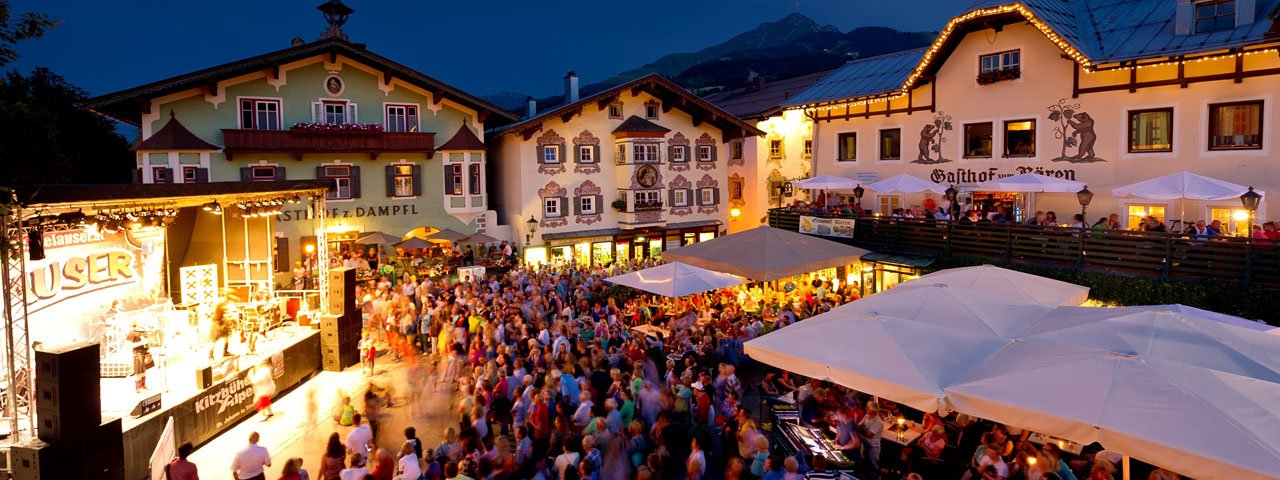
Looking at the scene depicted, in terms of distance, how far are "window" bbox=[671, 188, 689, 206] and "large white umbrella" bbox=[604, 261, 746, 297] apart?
15.2 metres

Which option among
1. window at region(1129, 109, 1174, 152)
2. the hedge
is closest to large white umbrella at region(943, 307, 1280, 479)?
the hedge

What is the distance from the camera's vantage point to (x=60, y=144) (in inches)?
1455

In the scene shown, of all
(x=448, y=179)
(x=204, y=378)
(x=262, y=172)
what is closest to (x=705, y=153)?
(x=448, y=179)

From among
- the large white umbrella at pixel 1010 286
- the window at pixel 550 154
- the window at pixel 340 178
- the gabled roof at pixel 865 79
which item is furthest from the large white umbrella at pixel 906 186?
Answer: the window at pixel 340 178

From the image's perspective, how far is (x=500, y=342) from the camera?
46.9ft

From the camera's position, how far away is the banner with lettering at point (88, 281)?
43.7 ft

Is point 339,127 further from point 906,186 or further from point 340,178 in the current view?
point 906,186

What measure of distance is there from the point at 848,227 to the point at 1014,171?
4917 millimetres

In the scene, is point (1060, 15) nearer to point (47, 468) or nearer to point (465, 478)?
point (465, 478)

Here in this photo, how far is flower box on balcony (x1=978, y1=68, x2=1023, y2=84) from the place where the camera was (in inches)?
829

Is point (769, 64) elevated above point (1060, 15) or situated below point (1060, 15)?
above

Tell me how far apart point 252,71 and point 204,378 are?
53.2 ft

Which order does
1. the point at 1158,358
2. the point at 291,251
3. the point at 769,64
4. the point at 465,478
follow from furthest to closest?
the point at 769,64
the point at 291,251
the point at 465,478
the point at 1158,358

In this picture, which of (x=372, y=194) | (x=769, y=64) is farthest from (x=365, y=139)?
(x=769, y=64)
